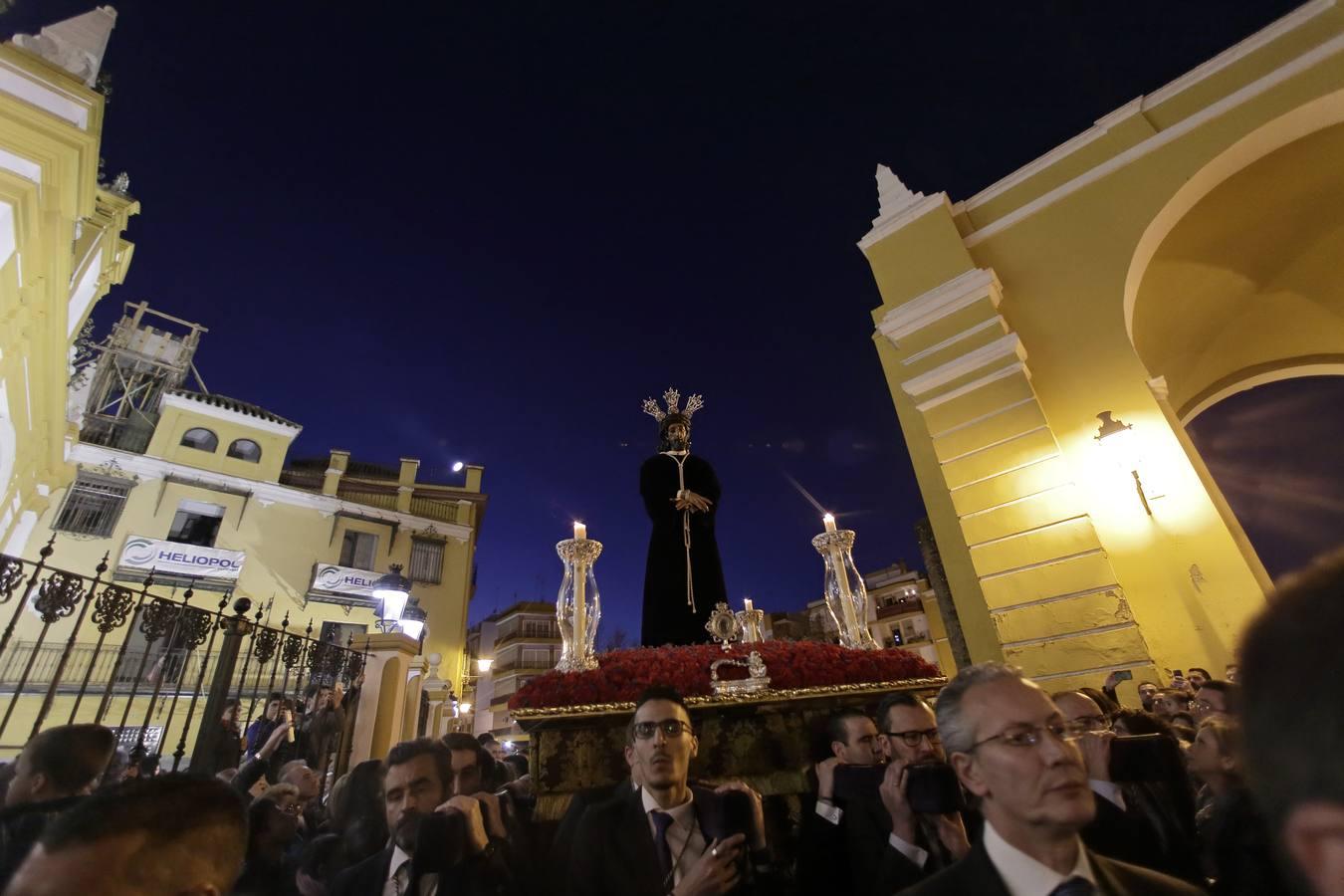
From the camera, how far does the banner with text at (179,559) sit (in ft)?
53.8

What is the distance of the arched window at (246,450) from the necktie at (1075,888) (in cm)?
2386

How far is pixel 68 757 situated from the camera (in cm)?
253

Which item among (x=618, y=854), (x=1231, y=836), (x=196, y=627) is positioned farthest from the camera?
(x=196, y=627)

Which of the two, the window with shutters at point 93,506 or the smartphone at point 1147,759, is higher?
the window with shutters at point 93,506

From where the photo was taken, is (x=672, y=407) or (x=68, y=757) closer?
(x=68, y=757)

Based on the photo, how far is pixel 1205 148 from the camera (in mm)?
6270

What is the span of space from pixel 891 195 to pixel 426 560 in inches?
776

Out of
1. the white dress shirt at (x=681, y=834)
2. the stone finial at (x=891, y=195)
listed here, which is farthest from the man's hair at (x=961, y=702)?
the stone finial at (x=891, y=195)

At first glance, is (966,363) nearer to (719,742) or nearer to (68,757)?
(719,742)

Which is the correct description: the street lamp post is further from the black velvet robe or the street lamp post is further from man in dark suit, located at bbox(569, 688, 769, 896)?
man in dark suit, located at bbox(569, 688, 769, 896)

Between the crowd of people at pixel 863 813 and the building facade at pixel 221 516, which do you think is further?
the building facade at pixel 221 516

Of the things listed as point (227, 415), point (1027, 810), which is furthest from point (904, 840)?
point (227, 415)

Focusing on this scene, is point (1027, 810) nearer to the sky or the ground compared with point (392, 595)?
nearer to the ground

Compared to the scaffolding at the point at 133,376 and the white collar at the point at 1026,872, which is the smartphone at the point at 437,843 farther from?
the scaffolding at the point at 133,376
